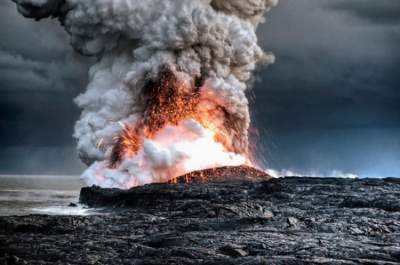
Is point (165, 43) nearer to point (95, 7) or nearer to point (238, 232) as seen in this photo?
point (95, 7)

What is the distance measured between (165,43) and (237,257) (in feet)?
172

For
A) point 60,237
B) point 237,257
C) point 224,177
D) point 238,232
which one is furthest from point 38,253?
point 224,177

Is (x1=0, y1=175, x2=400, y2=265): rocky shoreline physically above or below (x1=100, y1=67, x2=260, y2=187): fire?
below

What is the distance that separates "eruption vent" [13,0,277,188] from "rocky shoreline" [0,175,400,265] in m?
11.3

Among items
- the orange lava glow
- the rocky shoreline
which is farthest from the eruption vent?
the rocky shoreline

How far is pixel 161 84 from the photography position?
82938 mm

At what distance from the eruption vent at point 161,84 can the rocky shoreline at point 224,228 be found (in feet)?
37.1

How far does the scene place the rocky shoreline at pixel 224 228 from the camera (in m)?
32.6

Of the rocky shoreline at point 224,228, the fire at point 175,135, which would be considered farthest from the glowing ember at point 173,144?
the rocky shoreline at point 224,228

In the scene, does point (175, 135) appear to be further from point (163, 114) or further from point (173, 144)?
point (163, 114)

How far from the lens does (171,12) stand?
8200cm

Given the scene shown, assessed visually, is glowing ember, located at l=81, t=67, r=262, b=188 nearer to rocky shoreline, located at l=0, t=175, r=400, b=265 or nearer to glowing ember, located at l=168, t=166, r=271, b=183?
glowing ember, located at l=168, t=166, r=271, b=183

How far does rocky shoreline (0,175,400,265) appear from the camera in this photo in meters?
32.6

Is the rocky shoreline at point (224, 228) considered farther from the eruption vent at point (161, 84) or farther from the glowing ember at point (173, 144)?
the eruption vent at point (161, 84)
